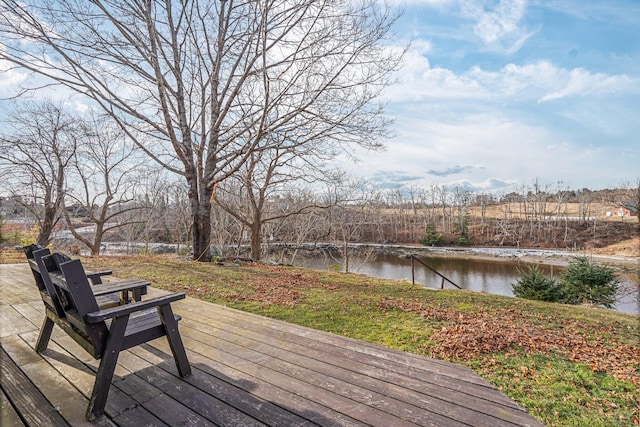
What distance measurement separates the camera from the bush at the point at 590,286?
8.57 m

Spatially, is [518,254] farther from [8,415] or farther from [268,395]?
[8,415]

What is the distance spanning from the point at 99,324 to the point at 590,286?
11547 millimetres

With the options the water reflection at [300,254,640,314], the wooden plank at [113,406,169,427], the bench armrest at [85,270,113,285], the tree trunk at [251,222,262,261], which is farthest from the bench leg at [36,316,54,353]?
the water reflection at [300,254,640,314]

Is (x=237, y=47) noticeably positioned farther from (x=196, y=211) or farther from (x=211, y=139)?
(x=196, y=211)

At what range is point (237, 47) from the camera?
8734mm

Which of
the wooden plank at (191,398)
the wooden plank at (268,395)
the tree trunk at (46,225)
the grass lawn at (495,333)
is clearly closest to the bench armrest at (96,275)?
the wooden plank at (191,398)

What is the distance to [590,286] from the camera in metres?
8.74

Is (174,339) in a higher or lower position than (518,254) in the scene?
higher

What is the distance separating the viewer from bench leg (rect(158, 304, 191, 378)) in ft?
6.64

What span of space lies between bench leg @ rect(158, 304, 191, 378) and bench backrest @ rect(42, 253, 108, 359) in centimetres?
35

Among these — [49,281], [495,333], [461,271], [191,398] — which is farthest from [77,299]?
[461,271]

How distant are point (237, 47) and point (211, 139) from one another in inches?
108

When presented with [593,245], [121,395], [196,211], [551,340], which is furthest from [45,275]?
[593,245]

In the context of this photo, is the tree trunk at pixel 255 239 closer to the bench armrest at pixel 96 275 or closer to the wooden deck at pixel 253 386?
the bench armrest at pixel 96 275
